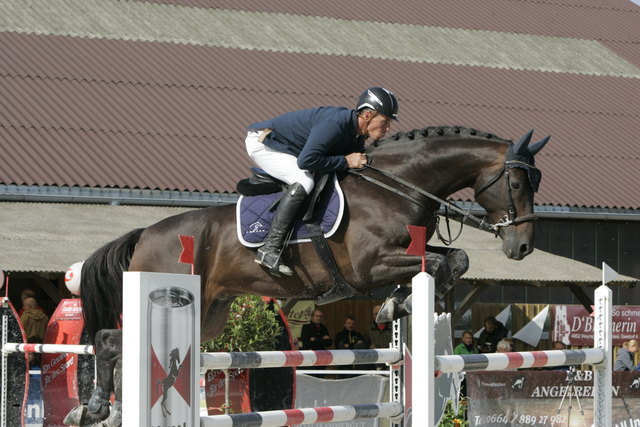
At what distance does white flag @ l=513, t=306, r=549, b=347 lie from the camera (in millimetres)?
13828

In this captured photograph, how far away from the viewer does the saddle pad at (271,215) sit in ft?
18.3

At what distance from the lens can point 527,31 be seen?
66.4ft

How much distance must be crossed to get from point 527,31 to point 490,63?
222 centimetres

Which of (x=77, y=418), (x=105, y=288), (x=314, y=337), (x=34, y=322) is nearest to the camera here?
(x=77, y=418)

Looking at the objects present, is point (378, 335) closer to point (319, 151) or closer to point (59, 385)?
point (59, 385)

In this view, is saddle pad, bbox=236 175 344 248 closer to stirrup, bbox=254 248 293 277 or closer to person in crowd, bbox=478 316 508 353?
stirrup, bbox=254 248 293 277

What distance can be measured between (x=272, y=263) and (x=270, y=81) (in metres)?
10.8

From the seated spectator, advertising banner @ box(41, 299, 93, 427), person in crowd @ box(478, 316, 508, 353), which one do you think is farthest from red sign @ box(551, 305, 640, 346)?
advertising banner @ box(41, 299, 93, 427)

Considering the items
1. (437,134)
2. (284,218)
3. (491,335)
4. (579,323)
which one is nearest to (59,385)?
(284,218)

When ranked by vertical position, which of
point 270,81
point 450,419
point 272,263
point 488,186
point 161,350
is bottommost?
point 450,419

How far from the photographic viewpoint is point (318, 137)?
550cm

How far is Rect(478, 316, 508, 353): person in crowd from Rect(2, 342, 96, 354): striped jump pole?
622 cm

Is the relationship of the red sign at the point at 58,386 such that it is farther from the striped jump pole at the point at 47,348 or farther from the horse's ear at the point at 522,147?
the horse's ear at the point at 522,147

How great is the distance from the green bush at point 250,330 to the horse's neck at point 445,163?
3.19 metres
